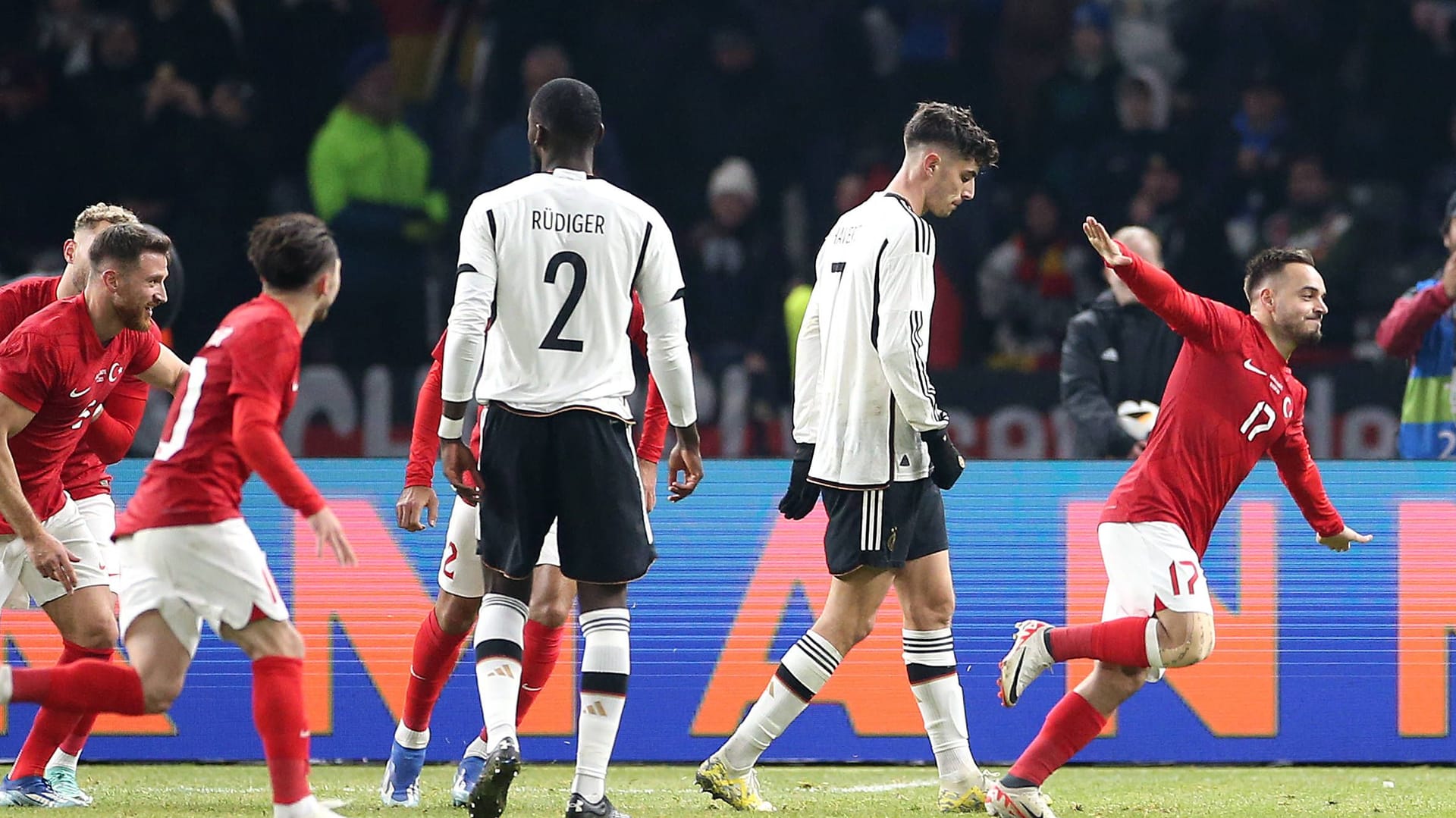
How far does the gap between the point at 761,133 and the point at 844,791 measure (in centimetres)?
672

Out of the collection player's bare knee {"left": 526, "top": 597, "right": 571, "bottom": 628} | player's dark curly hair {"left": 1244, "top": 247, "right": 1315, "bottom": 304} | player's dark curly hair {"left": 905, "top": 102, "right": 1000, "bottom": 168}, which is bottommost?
player's bare knee {"left": 526, "top": 597, "right": 571, "bottom": 628}

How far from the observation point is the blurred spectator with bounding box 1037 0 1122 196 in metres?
12.1

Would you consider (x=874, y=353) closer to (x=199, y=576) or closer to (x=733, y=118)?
(x=199, y=576)

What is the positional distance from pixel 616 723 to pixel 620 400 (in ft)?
2.87

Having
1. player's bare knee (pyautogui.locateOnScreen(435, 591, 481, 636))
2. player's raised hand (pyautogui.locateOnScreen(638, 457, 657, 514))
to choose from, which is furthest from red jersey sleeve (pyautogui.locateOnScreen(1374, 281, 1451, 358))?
player's bare knee (pyautogui.locateOnScreen(435, 591, 481, 636))

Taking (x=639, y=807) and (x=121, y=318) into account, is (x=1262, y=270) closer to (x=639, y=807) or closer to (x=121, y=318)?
(x=639, y=807)

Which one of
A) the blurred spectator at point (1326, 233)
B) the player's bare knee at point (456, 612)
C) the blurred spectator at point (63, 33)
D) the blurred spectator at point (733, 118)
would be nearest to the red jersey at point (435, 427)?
the player's bare knee at point (456, 612)

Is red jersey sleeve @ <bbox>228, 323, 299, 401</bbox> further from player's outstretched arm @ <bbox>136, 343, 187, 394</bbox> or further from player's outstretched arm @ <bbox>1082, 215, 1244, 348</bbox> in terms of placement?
player's outstretched arm @ <bbox>1082, 215, 1244, 348</bbox>

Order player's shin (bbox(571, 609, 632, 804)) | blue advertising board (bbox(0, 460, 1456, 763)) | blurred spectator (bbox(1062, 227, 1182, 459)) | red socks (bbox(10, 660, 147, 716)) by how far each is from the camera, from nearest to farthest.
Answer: red socks (bbox(10, 660, 147, 716))
player's shin (bbox(571, 609, 632, 804))
blue advertising board (bbox(0, 460, 1456, 763))
blurred spectator (bbox(1062, 227, 1182, 459))

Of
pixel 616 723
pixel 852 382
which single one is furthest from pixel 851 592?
pixel 616 723

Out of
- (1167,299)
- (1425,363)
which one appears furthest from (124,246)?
(1425,363)

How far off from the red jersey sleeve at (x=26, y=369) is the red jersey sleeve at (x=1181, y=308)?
3121 mm

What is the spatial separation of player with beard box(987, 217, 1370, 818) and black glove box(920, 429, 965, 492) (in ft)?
1.50

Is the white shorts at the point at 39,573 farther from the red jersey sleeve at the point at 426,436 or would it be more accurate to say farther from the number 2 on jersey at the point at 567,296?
the number 2 on jersey at the point at 567,296
